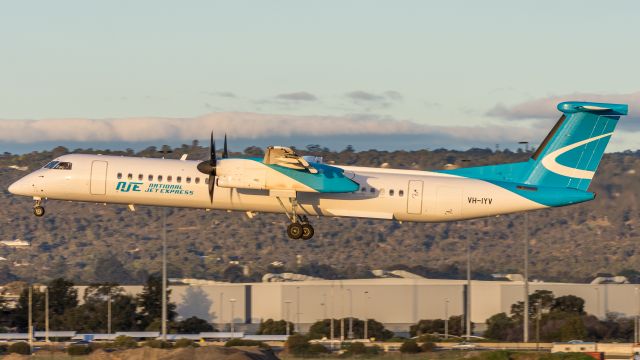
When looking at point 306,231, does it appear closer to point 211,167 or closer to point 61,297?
point 211,167

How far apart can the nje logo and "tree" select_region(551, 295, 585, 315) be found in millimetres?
60086

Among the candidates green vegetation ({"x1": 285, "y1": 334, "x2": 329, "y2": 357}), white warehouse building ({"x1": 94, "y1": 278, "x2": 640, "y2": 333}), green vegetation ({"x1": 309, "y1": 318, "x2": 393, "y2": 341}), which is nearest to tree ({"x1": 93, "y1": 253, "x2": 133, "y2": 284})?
white warehouse building ({"x1": 94, "y1": 278, "x2": 640, "y2": 333})

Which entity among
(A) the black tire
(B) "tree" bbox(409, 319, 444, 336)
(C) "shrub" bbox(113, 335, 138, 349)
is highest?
(A) the black tire

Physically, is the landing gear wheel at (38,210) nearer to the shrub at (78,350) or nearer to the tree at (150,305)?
the shrub at (78,350)

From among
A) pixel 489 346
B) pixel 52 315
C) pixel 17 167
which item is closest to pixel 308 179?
pixel 489 346

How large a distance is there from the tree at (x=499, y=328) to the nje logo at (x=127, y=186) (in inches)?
1912

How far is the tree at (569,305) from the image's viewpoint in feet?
300

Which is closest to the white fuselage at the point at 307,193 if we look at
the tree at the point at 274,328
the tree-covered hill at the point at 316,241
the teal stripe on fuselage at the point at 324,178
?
the teal stripe on fuselage at the point at 324,178

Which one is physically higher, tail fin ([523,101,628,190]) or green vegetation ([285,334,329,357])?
tail fin ([523,101,628,190])

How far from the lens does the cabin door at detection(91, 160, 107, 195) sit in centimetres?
3856

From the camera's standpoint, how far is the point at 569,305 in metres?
92.2

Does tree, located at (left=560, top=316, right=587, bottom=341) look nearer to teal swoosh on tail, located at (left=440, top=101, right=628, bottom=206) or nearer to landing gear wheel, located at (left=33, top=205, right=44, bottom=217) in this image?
teal swoosh on tail, located at (left=440, top=101, right=628, bottom=206)

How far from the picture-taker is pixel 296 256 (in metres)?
140

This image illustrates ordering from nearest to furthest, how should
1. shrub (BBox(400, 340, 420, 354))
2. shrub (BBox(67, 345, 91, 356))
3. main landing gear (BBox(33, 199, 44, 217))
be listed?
main landing gear (BBox(33, 199, 44, 217)), shrub (BBox(67, 345, 91, 356)), shrub (BBox(400, 340, 420, 354))
